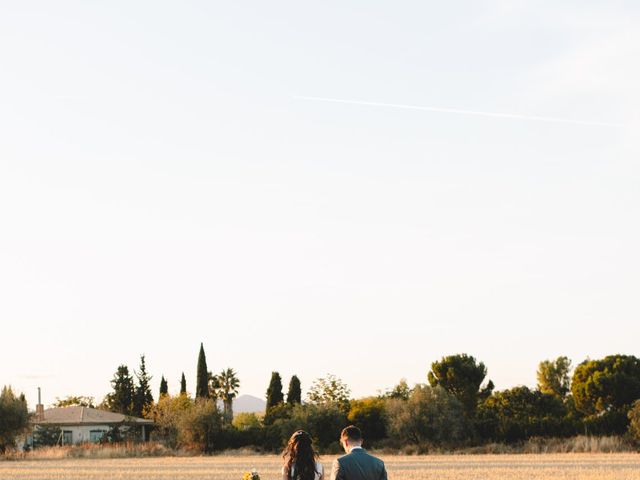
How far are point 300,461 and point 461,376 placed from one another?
76.6 metres

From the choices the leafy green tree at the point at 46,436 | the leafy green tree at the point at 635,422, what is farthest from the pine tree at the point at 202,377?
the leafy green tree at the point at 635,422

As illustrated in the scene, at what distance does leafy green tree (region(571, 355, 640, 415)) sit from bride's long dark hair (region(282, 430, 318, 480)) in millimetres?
71606

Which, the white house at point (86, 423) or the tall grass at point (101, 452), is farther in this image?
the white house at point (86, 423)

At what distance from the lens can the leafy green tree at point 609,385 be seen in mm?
80188

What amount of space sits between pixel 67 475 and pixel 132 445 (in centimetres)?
3097

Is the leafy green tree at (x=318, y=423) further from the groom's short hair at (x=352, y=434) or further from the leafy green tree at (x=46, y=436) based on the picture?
the groom's short hair at (x=352, y=434)

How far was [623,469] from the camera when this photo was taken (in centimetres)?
3541

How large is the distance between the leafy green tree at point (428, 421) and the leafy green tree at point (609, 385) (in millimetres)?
20572

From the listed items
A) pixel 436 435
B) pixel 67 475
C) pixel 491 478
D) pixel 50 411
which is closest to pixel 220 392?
pixel 50 411

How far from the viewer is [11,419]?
227ft

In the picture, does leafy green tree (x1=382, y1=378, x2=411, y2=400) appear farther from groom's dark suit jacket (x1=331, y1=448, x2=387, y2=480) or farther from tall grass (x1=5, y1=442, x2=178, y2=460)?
groom's dark suit jacket (x1=331, y1=448, x2=387, y2=480)

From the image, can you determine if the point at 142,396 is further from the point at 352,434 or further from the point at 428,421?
the point at 352,434

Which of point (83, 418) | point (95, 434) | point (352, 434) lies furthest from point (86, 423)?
point (352, 434)

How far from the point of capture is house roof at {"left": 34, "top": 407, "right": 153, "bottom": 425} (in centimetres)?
8763
